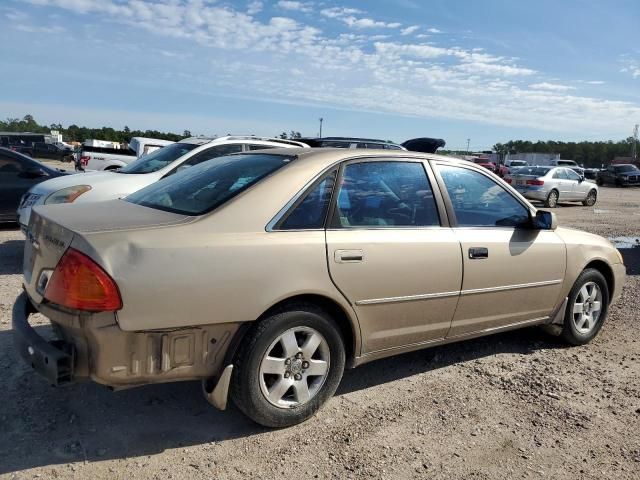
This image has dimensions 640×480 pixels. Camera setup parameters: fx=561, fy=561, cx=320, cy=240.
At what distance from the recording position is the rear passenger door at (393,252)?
11.1 ft

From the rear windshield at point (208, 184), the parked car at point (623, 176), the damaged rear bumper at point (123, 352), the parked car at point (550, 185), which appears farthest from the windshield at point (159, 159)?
the parked car at point (623, 176)

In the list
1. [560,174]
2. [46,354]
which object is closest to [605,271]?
[46,354]

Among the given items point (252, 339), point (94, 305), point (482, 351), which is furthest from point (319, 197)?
point (482, 351)

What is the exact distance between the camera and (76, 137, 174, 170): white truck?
13.7 m

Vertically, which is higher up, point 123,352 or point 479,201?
point 479,201

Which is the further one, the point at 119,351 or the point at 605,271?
the point at 605,271

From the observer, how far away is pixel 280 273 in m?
3.06

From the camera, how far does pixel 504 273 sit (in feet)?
13.6

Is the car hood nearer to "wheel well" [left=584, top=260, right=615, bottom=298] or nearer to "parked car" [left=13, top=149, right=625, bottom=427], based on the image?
"parked car" [left=13, top=149, right=625, bottom=427]

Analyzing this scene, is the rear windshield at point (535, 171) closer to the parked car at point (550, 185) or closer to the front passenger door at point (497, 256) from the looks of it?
the parked car at point (550, 185)

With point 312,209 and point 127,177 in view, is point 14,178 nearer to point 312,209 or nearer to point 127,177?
point 127,177

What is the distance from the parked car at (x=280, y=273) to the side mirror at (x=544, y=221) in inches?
0.6

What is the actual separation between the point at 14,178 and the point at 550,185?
1663cm

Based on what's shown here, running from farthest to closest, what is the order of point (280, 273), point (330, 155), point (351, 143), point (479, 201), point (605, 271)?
1. point (351, 143)
2. point (605, 271)
3. point (479, 201)
4. point (330, 155)
5. point (280, 273)
